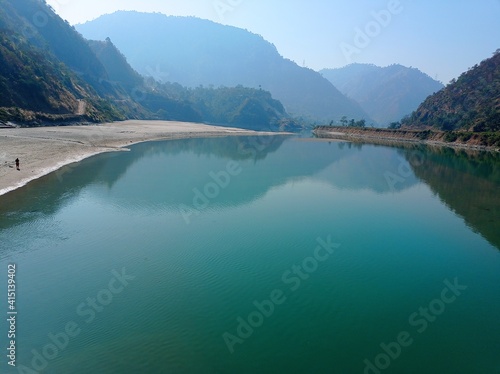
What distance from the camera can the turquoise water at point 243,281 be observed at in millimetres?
9445

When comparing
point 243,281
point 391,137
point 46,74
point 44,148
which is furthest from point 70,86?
point 391,137

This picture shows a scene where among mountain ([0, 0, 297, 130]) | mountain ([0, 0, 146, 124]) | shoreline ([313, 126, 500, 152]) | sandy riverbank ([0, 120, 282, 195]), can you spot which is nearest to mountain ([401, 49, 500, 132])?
shoreline ([313, 126, 500, 152])

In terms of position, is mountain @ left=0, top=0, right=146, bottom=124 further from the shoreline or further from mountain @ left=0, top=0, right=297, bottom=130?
the shoreline

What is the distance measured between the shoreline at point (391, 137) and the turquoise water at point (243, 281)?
59.1m

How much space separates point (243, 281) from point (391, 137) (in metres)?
106

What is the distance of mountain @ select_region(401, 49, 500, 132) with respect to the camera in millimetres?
84312

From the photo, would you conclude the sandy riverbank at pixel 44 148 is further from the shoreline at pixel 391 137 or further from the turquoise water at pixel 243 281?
the shoreline at pixel 391 137

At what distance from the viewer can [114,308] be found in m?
11.2

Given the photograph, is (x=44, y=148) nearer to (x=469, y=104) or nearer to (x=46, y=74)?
(x=46, y=74)

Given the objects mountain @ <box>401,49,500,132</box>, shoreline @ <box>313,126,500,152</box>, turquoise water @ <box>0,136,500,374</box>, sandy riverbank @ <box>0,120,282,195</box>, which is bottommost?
turquoise water @ <box>0,136,500,374</box>

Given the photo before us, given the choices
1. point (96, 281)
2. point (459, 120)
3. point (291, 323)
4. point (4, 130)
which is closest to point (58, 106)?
point (4, 130)

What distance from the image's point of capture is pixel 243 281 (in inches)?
529

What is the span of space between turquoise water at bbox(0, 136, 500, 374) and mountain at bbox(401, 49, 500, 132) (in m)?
70.0

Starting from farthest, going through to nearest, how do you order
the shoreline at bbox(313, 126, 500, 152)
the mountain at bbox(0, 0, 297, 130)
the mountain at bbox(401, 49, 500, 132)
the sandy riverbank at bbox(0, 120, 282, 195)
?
the mountain at bbox(401, 49, 500, 132) → the shoreline at bbox(313, 126, 500, 152) → the mountain at bbox(0, 0, 297, 130) → the sandy riverbank at bbox(0, 120, 282, 195)
